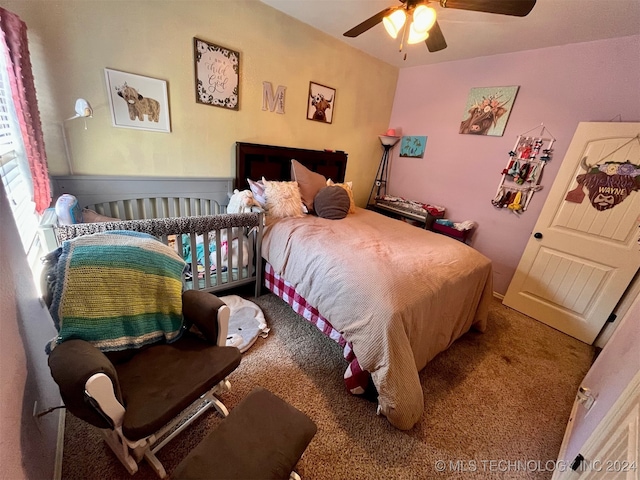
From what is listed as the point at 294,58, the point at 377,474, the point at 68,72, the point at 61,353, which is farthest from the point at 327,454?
the point at 294,58

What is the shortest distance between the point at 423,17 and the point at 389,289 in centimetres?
155

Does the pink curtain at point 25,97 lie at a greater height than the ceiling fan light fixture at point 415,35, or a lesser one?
lesser

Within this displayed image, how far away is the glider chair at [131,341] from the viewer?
881mm

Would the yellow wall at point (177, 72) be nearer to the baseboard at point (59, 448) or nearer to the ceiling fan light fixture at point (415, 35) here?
the ceiling fan light fixture at point (415, 35)

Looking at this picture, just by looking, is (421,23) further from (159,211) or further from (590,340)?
Result: (590,340)

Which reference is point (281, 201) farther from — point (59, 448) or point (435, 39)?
point (59, 448)

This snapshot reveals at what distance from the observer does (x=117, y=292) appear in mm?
1071

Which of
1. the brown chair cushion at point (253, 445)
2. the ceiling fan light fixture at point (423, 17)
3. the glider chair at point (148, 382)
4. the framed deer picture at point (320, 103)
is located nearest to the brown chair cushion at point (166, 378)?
the glider chair at point (148, 382)

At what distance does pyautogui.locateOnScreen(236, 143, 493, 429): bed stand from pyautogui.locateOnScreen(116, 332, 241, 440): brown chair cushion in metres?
0.66

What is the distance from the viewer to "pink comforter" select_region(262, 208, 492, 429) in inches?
51.1

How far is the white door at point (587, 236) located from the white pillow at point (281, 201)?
2374mm

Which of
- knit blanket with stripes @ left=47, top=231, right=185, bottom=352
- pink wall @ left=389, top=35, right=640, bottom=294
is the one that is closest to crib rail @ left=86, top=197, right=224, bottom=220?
knit blanket with stripes @ left=47, top=231, right=185, bottom=352

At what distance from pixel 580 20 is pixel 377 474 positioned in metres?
3.32

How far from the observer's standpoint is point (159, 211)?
233cm
